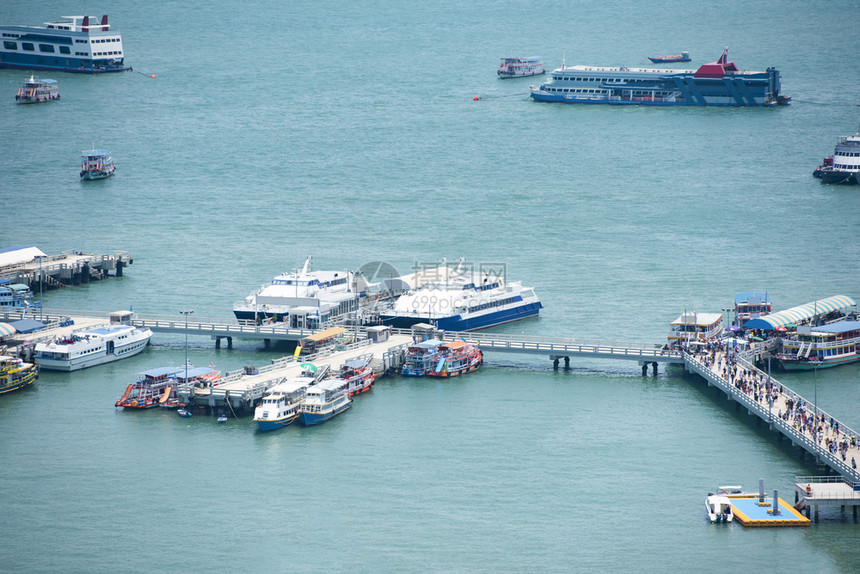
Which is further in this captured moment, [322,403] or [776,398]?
[776,398]

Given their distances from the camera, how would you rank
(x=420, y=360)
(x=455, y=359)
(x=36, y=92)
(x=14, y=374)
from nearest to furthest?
(x=14, y=374), (x=420, y=360), (x=455, y=359), (x=36, y=92)

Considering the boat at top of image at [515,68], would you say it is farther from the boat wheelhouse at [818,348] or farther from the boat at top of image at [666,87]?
the boat wheelhouse at [818,348]

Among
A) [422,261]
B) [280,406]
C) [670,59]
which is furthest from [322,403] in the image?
[670,59]

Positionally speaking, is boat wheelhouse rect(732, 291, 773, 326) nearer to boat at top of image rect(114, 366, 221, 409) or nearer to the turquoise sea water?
the turquoise sea water

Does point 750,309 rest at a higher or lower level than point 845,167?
lower

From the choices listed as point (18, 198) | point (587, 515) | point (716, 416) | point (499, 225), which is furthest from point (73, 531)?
point (18, 198)

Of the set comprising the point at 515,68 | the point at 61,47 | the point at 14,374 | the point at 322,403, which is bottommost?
the point at 322,403

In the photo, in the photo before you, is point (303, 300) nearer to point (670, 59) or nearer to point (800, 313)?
point (800, 313)
